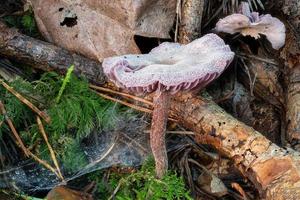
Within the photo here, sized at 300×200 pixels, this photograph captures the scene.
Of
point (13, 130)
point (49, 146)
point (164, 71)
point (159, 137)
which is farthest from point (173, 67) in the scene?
point (13, 130)

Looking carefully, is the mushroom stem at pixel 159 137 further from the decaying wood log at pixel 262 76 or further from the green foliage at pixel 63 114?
the decaying wood log at pixel 262 76

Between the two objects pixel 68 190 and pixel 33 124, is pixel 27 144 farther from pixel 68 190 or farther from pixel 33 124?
pixel 68 190

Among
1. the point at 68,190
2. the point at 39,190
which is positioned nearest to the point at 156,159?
the point at 68,190

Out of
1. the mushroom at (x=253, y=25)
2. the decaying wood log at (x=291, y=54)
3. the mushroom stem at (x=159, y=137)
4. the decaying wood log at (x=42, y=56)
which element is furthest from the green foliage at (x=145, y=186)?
the mushroom at (x=253, y=25)

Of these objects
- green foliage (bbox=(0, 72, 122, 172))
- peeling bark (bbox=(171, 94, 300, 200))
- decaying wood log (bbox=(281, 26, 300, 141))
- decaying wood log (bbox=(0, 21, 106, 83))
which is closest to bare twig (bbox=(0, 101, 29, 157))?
green foliage (bbox=(0, 72, 122, 172))

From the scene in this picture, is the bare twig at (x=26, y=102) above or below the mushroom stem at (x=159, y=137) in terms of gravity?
above

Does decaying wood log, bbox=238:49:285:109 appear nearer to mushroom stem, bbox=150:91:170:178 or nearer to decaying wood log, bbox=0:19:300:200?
decaying wood log, bbox=0:19:300:200
